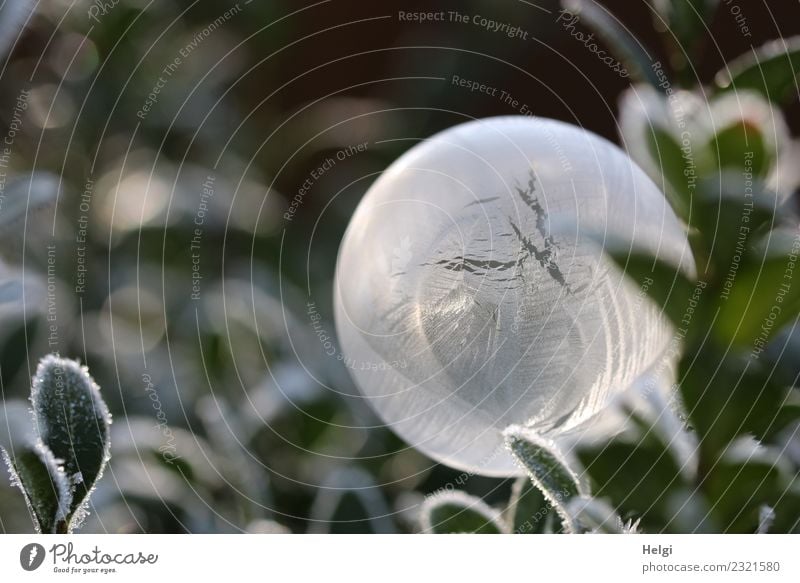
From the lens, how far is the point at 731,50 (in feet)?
1.45

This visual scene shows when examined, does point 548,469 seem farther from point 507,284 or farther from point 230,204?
point 230,204

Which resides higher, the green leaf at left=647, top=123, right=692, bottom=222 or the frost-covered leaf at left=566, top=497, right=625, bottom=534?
the green leaf at left=647, top=123, right=692, bottom=222

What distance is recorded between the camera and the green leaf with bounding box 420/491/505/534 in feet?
1.27

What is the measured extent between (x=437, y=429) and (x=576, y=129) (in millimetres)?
143

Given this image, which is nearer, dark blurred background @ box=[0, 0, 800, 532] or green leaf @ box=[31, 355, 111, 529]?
green leaf @ box=[31, 355, 111, 529]

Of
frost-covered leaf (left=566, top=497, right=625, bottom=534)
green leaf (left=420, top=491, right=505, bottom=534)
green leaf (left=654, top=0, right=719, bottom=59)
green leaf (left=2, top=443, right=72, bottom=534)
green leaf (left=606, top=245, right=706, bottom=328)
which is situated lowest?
frost-covered leaf (left=566, top=497, right=625, bottom=534)

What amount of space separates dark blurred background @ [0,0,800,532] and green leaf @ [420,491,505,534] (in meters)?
0.04

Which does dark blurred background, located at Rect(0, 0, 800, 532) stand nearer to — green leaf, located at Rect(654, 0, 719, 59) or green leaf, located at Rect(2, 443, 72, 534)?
green leaf, located at Rect(654, 0, 719, 59)

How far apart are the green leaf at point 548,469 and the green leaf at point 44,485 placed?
0.16m
